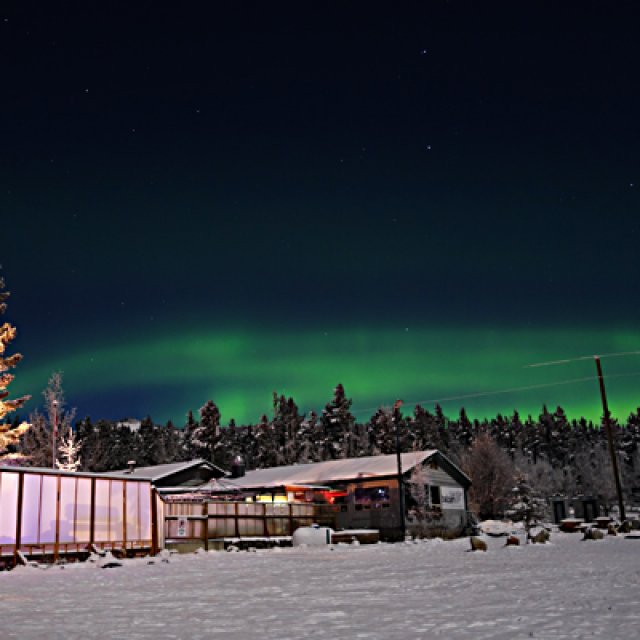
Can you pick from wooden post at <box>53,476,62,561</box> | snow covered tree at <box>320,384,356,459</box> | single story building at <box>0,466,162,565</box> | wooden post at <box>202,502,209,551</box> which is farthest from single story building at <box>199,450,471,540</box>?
snow covered tree at <box>320,384,356,459</box>

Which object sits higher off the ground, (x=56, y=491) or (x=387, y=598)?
(x=56, y=491)

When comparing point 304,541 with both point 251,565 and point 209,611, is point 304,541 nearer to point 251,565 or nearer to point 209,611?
point 251,565

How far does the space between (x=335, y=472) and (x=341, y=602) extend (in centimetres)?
4219

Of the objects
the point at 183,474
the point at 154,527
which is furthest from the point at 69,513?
the point at 183,474

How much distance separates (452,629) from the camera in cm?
736

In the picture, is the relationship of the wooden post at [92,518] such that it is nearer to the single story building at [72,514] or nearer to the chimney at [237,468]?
the single story building at [72,514]

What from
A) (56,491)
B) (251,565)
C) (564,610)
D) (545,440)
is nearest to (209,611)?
(564,610)

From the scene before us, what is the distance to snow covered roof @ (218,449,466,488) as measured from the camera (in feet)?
161

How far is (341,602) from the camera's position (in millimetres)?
10281

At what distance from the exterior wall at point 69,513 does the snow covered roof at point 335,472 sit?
19.6m

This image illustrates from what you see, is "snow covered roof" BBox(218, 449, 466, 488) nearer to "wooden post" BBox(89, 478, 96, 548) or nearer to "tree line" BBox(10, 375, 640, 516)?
"tree line" BBox(10, 375, 640, 516)

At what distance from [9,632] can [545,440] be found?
483 ft

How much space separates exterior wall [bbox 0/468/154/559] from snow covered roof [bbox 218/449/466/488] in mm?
19625

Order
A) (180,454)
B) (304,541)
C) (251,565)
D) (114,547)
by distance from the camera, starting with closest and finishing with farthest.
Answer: (251,565) < (114,547) < (304,541) < (180,454)
